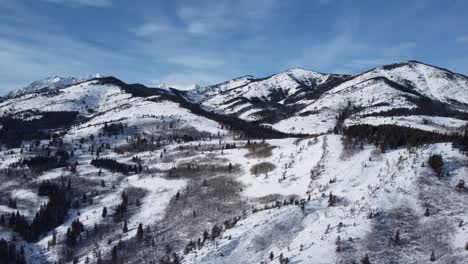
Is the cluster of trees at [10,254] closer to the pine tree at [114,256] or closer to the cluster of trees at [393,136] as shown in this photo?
the pine tree at [114,256]

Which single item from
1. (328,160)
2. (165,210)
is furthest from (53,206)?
(328,160)

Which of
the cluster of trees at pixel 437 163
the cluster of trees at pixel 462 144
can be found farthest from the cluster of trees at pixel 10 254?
the cluster of trees at pixel 462 144

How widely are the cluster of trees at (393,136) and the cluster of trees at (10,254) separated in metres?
59.5

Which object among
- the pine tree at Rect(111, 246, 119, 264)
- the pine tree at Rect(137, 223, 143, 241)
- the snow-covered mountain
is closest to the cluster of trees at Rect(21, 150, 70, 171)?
the snow-covered mountain

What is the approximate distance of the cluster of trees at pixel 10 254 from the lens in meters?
69.4

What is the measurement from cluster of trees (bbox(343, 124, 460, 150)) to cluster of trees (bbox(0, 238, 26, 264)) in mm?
59512

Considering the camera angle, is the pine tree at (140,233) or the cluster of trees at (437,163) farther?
the pine tree at (140,233)

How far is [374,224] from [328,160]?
34709 mm

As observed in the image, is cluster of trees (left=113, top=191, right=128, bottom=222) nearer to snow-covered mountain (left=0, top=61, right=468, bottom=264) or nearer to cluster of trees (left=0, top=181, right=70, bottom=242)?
snow-covered mountain (left=0, top=61, right=468, bottom=264)

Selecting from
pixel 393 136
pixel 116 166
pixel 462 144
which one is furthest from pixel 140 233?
pixel 116 166

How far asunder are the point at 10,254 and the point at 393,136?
213 feet

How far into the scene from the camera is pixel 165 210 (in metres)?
84.4

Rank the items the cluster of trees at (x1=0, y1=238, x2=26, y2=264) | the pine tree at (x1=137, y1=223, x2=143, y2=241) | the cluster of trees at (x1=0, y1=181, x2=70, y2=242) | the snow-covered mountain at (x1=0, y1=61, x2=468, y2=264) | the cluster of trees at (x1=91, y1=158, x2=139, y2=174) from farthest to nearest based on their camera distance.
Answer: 1. the cluster of trees at (x1=91, y1=158, x2=139, y2=174)
2. the cluster of trees at (x1=0, y1=181, x2=70, y2=242)
3. the pine tree at (x1=137, y1=223, x2=143, y2=241)
4. the cluster of trees at (x1=0, y1=238, x2=26, y2=264)
5. the snow-covered mountain at (x1=0, y1=61, x2=468, y2=264)

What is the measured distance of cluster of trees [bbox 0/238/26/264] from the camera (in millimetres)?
69444
